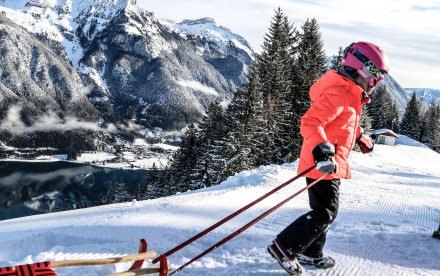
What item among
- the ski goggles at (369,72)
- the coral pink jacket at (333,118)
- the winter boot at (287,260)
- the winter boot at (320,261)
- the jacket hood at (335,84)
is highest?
the ski goggles at (369,72)

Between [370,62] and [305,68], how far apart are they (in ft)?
74.3

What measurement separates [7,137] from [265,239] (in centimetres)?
22525

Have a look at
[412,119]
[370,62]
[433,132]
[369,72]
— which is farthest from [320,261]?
[412,119]

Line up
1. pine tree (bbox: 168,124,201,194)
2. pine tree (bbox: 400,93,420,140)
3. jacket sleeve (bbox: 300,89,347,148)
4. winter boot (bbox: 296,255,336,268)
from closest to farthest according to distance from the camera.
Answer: jacket sleeve (bbox: 300,89,347,148) → winter boot (bbox: 296,255,336,268) → pine tree (bbox: 168,124,201,194) → pine tree (bbox: 400,93,420,140)

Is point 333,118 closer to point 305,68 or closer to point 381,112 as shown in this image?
point 305,68

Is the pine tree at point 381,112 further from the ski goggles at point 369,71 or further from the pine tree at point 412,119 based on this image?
the ski goggles at point 369,71

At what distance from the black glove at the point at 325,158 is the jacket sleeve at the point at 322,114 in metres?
0.12

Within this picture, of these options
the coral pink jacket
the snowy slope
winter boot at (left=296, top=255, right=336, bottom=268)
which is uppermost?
the coral pink jacket

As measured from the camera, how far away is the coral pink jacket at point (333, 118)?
288cm

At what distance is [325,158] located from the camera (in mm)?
2664

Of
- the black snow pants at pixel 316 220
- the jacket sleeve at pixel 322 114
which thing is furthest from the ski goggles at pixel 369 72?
the black snow pants at pixel 316 220

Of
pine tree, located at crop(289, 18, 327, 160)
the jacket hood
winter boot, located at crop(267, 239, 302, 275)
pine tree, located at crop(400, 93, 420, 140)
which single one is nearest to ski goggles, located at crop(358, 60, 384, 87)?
the jacket hood

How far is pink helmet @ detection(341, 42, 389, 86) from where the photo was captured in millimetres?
2998

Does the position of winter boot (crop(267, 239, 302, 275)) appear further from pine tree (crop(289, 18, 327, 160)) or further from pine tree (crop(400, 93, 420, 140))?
pine tree (crop(400, 93, 420, 140))
